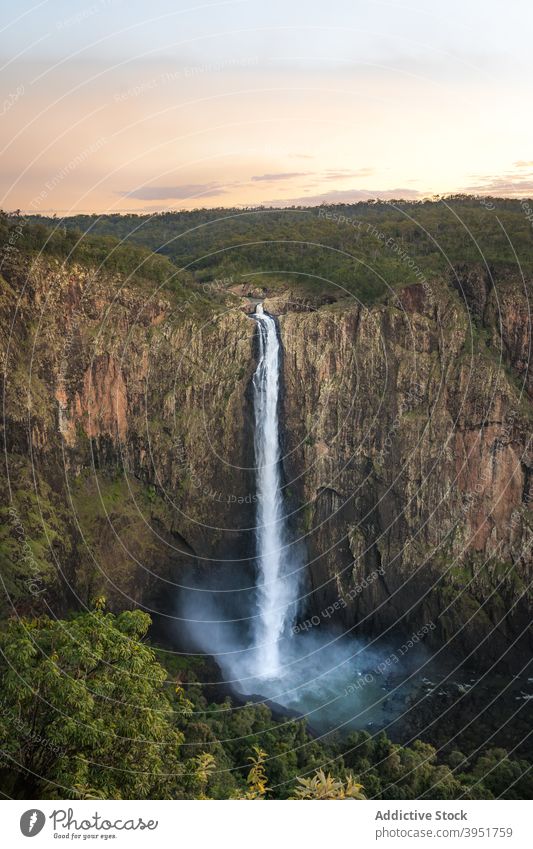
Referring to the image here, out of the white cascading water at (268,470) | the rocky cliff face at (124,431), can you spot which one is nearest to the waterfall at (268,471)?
the white cascading water at (268,470)

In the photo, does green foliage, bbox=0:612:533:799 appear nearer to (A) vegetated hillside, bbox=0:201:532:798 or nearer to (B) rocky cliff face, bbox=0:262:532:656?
(A) vegetated hillside, bbox=0:201:532:798

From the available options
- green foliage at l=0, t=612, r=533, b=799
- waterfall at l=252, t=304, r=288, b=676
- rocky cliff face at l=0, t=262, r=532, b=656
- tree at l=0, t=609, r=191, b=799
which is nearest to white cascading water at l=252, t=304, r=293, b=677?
waterfall at l=252, t=304, r=288, b=676

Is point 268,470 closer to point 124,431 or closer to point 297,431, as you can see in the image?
point 297,431

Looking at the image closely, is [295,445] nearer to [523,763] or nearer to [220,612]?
[220,612]
